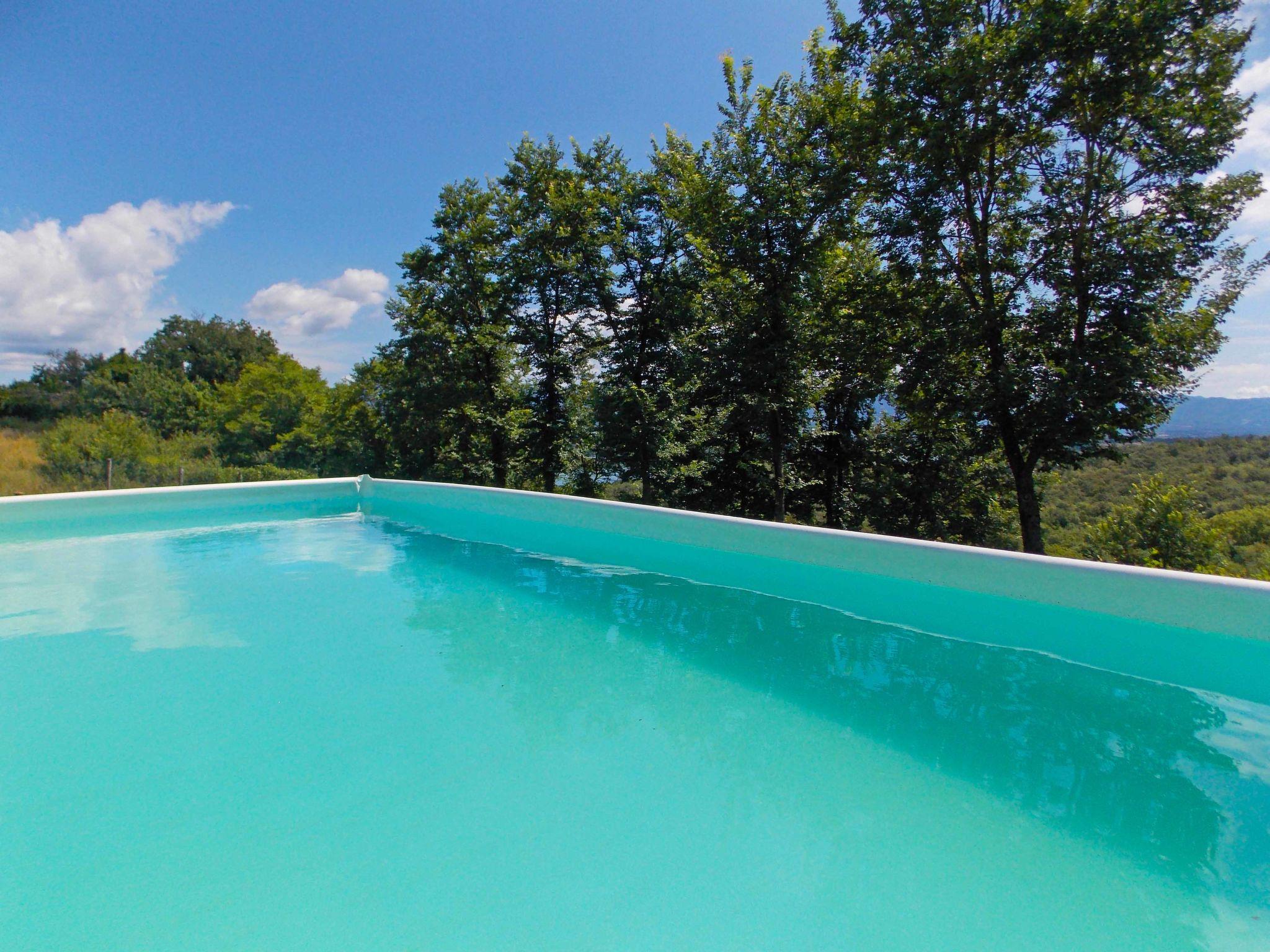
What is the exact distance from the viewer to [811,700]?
2.89 meters

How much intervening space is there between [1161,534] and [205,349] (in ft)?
118

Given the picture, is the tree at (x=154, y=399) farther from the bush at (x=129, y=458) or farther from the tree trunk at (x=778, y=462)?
the tree trunk at (x=778, y=462)

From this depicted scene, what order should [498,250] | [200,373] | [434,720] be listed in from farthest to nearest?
1. [200,373]
2. [498,250]
3. [434,720]

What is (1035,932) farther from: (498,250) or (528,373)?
(498,250)

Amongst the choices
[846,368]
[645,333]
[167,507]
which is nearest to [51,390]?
[167,507]

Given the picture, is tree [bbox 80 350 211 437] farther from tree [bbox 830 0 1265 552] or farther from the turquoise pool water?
tree [bbox 830 0 1265 552]

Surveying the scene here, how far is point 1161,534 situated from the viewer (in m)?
5.99

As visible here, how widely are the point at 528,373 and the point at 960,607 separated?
8.77 meters

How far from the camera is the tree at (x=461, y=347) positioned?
11.2 meters

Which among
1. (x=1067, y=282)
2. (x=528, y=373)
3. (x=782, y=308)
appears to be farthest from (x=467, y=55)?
(x=1067, y=282)

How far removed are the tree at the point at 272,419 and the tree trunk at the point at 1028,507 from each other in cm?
1451

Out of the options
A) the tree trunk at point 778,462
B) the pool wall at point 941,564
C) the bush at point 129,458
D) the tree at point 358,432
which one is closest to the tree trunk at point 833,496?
the tree trunk at point 778,462

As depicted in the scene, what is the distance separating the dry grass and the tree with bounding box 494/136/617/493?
8.89 metres

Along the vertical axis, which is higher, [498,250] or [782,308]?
[498,250]
